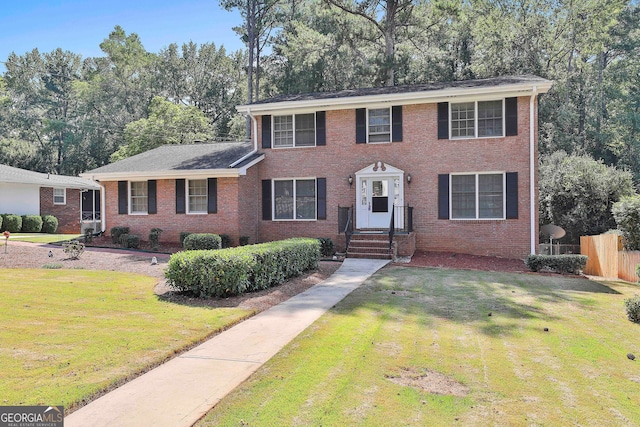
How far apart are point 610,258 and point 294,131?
11658mm

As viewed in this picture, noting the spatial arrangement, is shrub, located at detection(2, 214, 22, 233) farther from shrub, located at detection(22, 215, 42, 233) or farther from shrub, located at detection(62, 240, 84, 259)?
shrub, located at detection(62, 240, 84, 259)

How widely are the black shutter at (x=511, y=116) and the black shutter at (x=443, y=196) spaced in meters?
2.56

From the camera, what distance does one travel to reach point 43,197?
1000 inches

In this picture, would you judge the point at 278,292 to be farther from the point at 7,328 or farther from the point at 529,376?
the point at 529,376

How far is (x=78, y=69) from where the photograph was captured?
2089 inches

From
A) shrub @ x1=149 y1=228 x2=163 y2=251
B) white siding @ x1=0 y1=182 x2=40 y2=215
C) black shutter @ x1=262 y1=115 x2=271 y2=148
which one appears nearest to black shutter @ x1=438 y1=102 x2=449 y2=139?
black shutter @ x1=262 y1=115 x2=271 y2=148

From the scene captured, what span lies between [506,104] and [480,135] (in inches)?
52.1

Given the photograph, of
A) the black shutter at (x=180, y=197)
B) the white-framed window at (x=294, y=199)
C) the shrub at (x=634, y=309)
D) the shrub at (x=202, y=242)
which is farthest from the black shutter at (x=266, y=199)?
the shrub at (x=634, y=309)

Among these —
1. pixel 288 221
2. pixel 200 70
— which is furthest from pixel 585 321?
pixel 200 70

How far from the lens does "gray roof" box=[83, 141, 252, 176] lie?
17375 millimetres

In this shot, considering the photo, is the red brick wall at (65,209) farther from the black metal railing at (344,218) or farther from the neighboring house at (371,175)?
the black metal railing at (344,218)

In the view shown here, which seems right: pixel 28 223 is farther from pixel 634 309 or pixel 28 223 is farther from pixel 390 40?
pixel 634 309

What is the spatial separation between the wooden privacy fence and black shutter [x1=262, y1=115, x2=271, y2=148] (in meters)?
12.2

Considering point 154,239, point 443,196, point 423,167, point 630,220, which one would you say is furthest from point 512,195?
point 154,239
